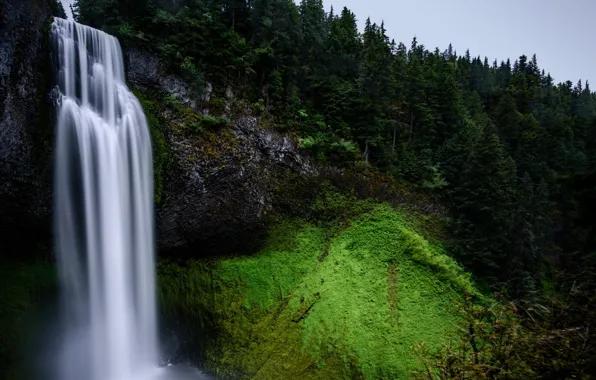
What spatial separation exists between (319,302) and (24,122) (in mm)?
12872

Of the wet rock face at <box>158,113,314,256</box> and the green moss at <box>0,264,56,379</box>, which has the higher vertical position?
the wet rock face at <box>158,113,314,256</box>

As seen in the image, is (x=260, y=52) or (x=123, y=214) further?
(x=260, y=52)

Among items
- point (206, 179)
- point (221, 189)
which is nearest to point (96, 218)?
point (206, 179)

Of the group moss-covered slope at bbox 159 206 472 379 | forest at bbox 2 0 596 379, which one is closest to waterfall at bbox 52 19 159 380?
moss-covered slope at bbox 159 206 472 379

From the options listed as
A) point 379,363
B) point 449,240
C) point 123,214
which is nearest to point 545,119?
point 449,240

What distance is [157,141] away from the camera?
15.6 m

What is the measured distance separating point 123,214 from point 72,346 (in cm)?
521

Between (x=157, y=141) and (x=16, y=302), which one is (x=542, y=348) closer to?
(x=157, y=141)

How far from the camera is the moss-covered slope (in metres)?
13.6

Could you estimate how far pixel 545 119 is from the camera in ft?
118

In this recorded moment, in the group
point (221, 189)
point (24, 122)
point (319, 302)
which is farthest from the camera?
point (221, 189)

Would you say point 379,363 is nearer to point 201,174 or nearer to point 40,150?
point 201,174

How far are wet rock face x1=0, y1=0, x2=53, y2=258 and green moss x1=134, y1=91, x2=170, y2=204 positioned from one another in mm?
3710

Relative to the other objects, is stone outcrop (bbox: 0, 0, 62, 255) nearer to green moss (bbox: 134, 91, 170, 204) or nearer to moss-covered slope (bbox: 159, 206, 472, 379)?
green moss (bbox: 134, 91, 170, 204)
